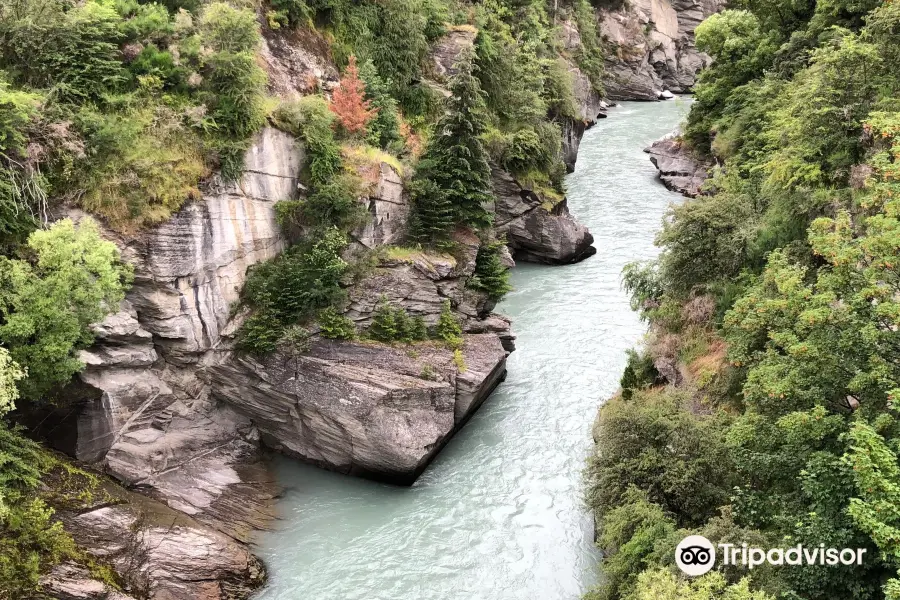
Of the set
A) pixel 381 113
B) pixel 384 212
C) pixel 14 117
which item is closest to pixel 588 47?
pixel 381 113

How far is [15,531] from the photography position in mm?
13898

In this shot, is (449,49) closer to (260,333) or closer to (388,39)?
(388,39)

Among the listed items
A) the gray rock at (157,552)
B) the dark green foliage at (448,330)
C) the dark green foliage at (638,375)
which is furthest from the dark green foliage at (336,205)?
the dark green foliage at (638,375)

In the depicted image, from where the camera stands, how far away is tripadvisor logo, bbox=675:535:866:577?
11242 millimetres

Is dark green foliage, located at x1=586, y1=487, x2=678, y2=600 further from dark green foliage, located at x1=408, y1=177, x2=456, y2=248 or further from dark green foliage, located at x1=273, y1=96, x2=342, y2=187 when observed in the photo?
dark green foliage, located at x1=273, y1=96, x2=342, y2=187

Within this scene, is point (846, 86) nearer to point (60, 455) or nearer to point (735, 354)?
point (735, 354)

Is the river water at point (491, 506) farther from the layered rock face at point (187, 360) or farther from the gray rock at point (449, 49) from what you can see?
the gray rock at point (449, 49)

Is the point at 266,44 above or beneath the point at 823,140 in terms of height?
above

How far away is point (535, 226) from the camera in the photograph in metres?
34.9

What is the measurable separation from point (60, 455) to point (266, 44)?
16.1 meters

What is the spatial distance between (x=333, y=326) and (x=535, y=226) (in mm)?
17133

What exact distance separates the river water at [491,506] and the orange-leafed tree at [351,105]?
11.9 metres

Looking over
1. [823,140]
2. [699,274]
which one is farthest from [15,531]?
[823,140]

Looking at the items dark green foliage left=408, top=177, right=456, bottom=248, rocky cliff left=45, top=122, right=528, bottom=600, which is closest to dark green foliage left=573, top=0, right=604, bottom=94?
dark green foliage left=408, top=177, right=456, bottom=248
